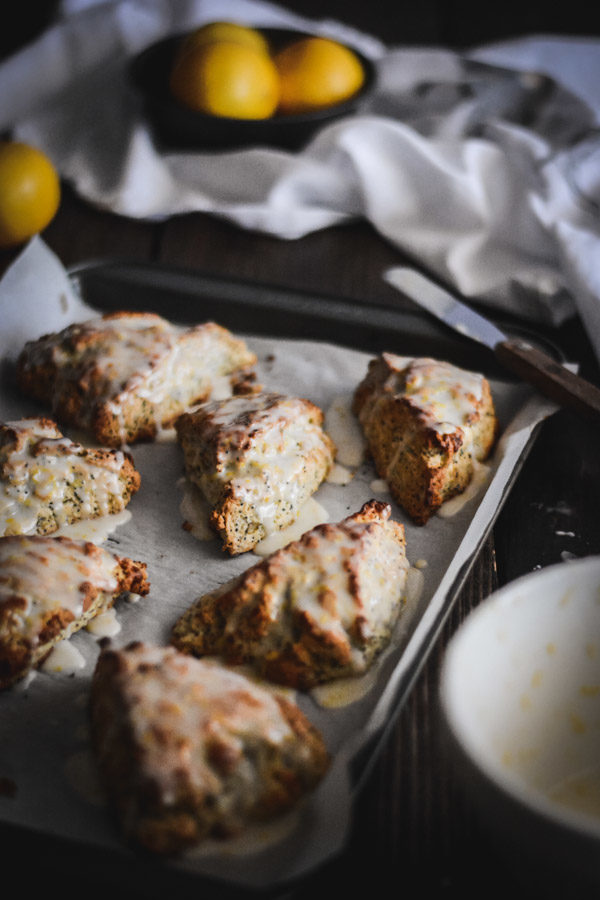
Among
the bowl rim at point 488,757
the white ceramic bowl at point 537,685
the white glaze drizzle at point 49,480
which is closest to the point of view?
the bowl rim at point 488,757

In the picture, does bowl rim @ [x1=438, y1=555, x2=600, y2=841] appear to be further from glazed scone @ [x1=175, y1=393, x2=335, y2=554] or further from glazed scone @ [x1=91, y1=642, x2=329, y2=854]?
glazed scone @ [x1=175, y1=393, x2=335, y2=554]

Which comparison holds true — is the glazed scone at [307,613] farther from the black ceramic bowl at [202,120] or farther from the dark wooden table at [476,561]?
the black ceramic bowl at [202,120]

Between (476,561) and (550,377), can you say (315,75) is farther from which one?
(476,561)

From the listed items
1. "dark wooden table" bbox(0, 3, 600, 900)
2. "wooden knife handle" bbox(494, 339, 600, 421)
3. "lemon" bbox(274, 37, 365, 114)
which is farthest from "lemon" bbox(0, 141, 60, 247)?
"wooden knife handle" bbox(494, 339, 600, 421)

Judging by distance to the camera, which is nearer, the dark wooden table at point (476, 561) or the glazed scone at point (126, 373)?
the dark wooden table at point (476, 561)

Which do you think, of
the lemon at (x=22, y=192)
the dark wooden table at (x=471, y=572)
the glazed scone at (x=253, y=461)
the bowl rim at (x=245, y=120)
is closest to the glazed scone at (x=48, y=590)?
the glazed scone at (x=253, y=461)

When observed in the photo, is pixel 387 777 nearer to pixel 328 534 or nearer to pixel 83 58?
pixel 328 534
